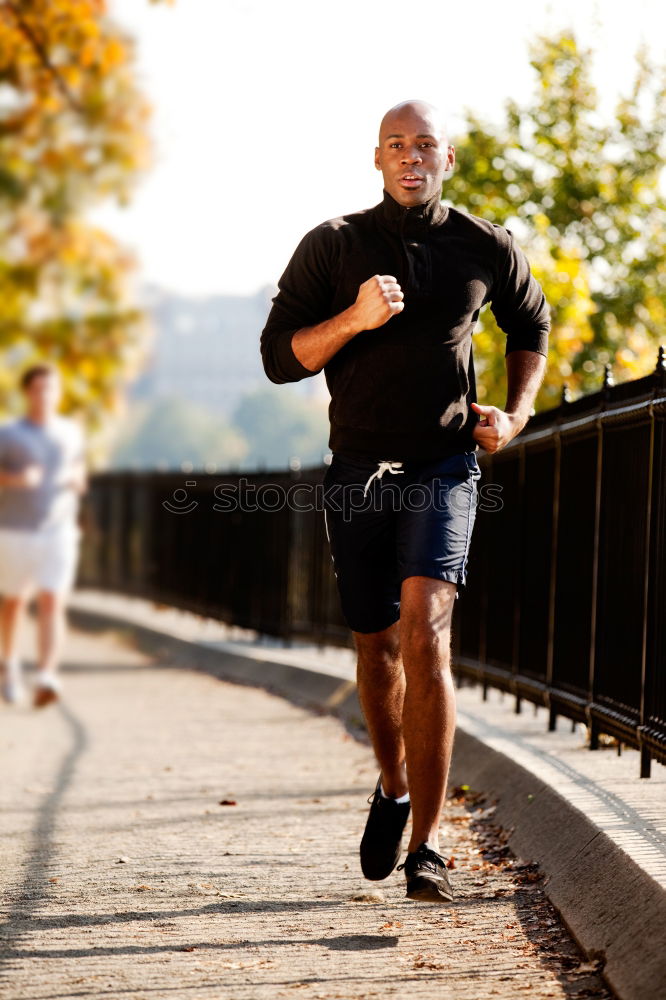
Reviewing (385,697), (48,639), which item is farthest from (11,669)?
(385,697)

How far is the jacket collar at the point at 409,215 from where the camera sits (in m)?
4.66

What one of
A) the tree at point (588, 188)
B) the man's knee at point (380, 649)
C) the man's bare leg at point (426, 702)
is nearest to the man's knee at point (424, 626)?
the man's bare leg at point (426, 702)

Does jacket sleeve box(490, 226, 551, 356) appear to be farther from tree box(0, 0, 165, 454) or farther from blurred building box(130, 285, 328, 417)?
blurred building box(130, 285, 328, 417)

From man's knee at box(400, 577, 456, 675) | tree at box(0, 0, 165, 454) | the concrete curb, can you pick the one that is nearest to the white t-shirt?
the concrete curb

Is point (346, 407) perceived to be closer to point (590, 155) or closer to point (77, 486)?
point (77, 486)

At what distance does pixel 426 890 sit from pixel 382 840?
47cm

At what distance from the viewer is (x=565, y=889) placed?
15.2 ft

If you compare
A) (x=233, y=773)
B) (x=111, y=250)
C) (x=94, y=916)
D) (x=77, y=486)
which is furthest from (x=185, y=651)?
(x=111, y=250)

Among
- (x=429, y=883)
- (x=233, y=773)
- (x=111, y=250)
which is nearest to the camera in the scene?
(x=429, y=883)

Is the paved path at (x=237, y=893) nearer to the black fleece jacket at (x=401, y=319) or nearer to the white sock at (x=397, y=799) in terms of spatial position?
the white sock at (x=397, y=799)

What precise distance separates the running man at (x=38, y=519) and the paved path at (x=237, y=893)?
208 centimetres

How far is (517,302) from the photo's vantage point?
4871 millimetres

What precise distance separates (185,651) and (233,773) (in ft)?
22.7

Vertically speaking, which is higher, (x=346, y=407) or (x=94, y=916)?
(x=346, y=407)
